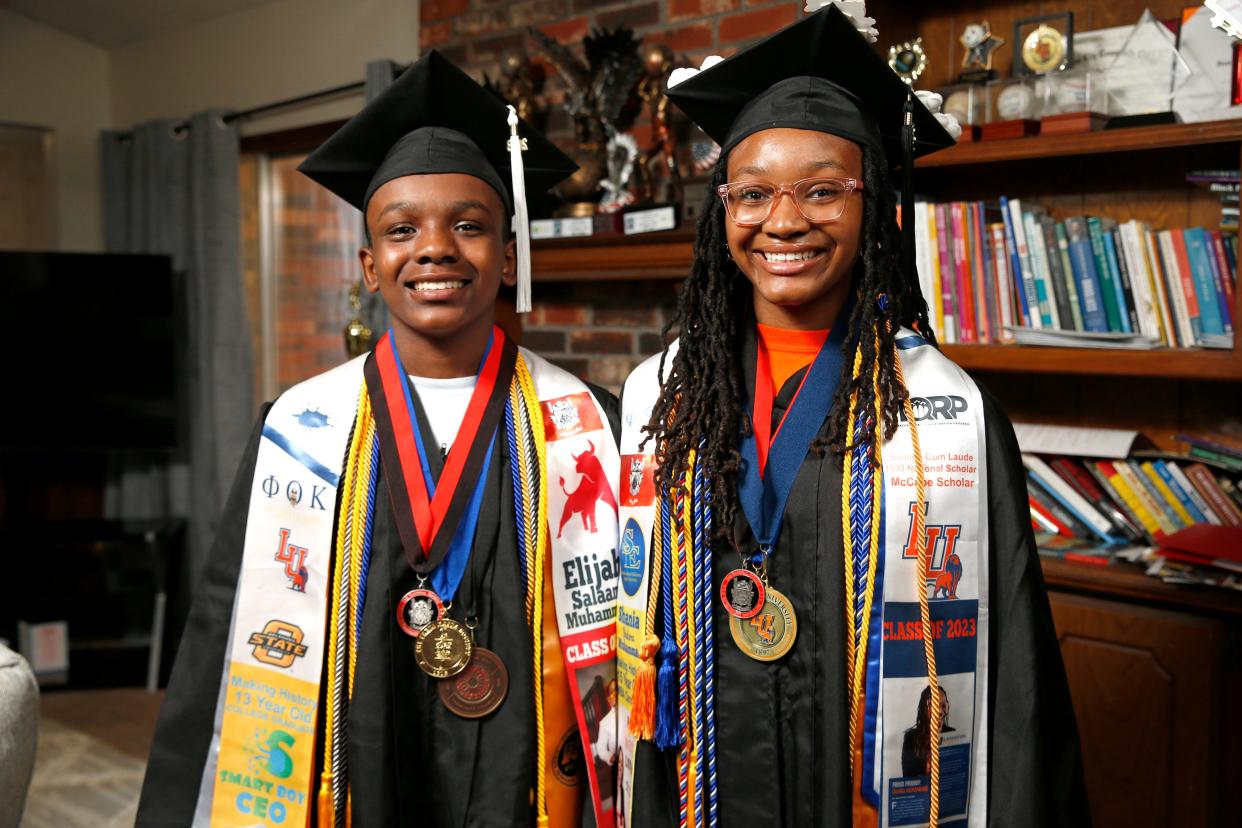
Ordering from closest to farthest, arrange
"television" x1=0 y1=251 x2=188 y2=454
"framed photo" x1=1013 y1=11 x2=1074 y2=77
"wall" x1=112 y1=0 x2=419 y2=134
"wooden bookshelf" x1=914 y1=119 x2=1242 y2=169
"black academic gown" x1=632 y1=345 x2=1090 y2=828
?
"black academic gown" x1=632 y1=345 x2=1090 y2=828 → "wooden bookshelf" x1=914 y1=119 x2=1242 y2=169 → "framed photo" x1=1013 y1=11 x2=1074 y2=77 → "wall" x1=112 y1=0 x2=419 y2=134 → "television" x1=0 y1=251 x2=188 y2=454

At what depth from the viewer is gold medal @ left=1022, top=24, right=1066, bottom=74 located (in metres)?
2.38

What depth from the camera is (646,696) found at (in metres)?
1.44

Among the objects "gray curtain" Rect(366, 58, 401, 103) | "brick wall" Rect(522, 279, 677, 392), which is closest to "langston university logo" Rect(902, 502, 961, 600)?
"brick wall" Rect(522, 279, 677, 392)

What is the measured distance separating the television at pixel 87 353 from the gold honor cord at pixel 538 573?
10.4 feet

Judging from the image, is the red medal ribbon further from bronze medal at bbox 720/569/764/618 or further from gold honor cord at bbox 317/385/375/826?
bronze medal at bbox 720/569/764/618

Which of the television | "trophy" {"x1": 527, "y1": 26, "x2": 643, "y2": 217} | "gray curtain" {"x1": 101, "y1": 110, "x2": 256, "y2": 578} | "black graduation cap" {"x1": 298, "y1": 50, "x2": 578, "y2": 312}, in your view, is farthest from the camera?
"gray curtain" {"x1": 101, "y1": 110, "x2": 256, "y2": 578}

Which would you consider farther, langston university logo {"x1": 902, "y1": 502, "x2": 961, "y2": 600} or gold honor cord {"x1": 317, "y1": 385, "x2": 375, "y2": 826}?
gold honor cord {"x1": 317, "y1": 385, "x2": 375, "y2": 826}

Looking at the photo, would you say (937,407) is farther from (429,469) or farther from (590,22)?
(590,22)

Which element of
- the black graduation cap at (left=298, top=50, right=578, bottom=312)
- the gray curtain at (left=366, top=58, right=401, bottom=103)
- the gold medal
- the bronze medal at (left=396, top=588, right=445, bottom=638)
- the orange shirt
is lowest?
the bronze medal at (left=396, top=588, right=445, bottom=638)

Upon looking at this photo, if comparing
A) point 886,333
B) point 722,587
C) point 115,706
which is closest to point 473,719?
point 722,587

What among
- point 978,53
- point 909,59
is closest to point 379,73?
point 909,59

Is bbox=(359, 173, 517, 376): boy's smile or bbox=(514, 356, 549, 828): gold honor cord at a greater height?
bbox=(359, 173, 517, 376): boy's smile

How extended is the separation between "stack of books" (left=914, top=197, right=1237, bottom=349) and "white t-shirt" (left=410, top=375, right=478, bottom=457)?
4.32 ft

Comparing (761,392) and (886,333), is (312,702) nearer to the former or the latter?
(761,392)
